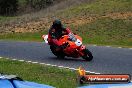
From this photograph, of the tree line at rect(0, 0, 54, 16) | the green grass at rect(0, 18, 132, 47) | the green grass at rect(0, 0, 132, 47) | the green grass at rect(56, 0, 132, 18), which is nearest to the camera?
the green grass at rect(0, 18, 132, 47)

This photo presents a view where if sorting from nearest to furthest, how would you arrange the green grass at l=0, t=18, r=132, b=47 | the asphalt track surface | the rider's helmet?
the asphalt track surface → the rider's helmet → the green grass at l=0, t=18, r=132, b=47

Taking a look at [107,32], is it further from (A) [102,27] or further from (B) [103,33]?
(A) [102,27]

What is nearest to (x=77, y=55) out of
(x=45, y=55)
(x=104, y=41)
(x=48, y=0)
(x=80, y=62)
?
(x=80, y=62)

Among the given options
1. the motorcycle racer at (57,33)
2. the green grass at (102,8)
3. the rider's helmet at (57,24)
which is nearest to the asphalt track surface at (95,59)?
the motorcycle racer at (57,33)

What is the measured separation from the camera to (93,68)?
51.4ft

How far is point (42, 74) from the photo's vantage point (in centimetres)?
1332

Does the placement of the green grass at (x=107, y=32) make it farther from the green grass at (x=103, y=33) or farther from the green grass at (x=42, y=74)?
the green grass at (x=42, y=74)

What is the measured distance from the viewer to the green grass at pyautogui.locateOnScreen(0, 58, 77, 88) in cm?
1134

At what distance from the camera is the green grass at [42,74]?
1134cm

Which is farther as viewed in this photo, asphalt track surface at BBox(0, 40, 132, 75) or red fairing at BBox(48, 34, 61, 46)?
red fairing at BBox(48, 34, 61, 46)

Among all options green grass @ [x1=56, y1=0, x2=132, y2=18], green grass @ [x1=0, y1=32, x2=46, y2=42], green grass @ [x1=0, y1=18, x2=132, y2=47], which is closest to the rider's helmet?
green grass @ [x1=0, y1=18, x2=132, y2=47]

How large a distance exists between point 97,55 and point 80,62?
9.14 ft

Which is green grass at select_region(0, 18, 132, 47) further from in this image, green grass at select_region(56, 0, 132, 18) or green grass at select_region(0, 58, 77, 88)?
green grass at select_region(0, 58, 77, 88)

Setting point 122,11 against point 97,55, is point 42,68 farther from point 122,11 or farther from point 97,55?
Result: point 122,11
